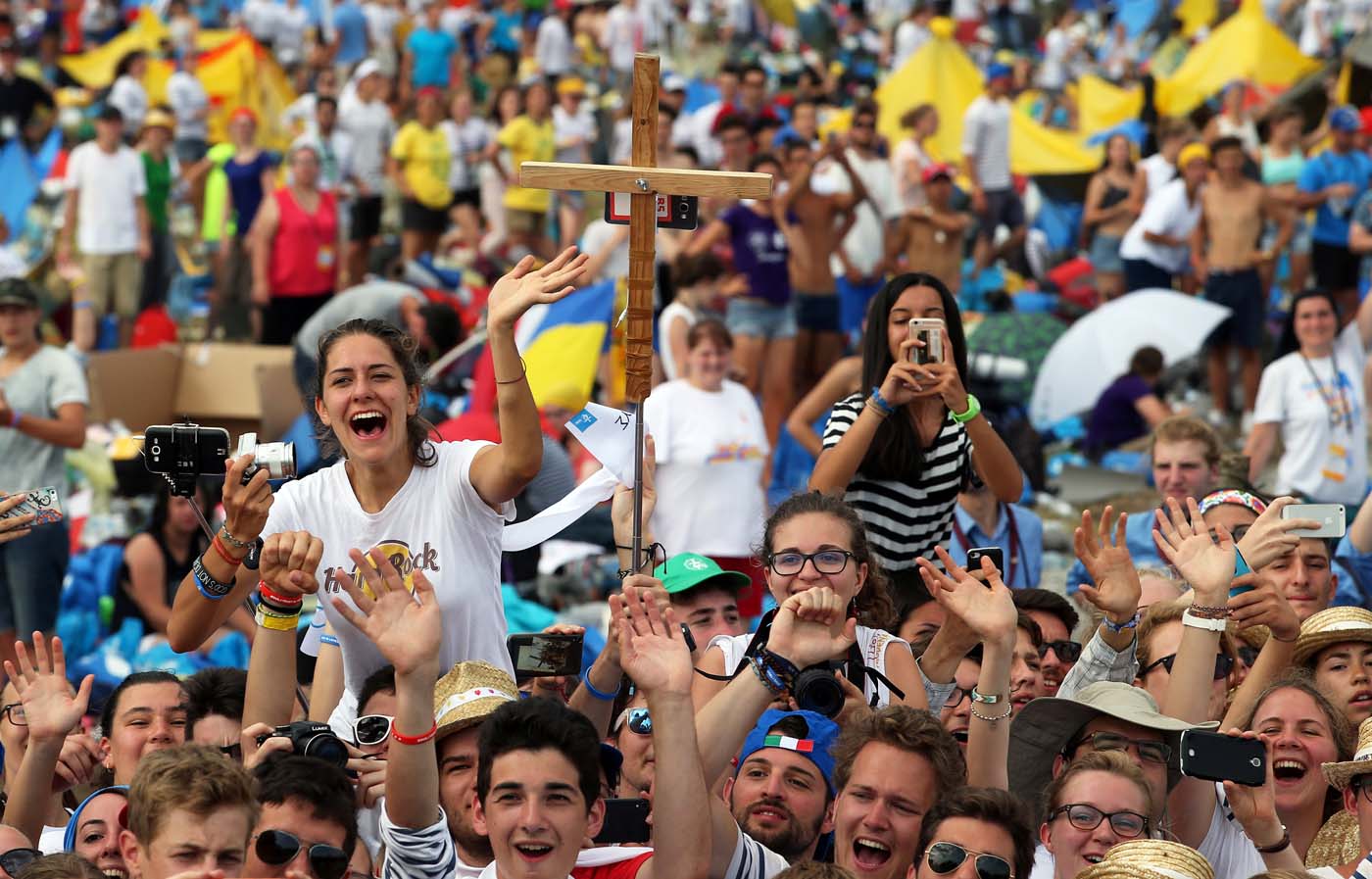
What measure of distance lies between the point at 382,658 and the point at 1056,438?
921cm

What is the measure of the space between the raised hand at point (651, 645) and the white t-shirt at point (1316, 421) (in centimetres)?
565

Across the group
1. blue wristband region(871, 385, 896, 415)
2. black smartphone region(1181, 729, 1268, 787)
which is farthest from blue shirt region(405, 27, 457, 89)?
black smartphone region(1181, 729, 1268, 787)

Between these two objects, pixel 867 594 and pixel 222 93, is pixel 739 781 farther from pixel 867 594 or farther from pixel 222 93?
pixel 222 93

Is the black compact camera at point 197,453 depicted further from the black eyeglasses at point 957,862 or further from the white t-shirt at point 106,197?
the white t-shirt at point 106,197

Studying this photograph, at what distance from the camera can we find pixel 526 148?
58.2 ft

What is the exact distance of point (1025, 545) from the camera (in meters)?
7.63

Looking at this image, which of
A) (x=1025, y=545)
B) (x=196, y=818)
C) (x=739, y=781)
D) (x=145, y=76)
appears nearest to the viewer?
(x=196, y=818)

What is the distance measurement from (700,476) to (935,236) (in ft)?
21.1

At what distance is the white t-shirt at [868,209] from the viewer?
47.2 ft

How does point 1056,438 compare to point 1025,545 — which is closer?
point 1025,545

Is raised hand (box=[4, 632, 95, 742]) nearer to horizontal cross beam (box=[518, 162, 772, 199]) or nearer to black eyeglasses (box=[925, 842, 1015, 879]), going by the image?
horizontal cross beam (box=[518, 162, 772, 199])

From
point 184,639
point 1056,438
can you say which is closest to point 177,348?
point 1056,438

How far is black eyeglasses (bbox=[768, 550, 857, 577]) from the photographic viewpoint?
5.26 m

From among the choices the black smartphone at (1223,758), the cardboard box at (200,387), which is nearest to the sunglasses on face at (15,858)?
the black smartphone at (1223,758)
